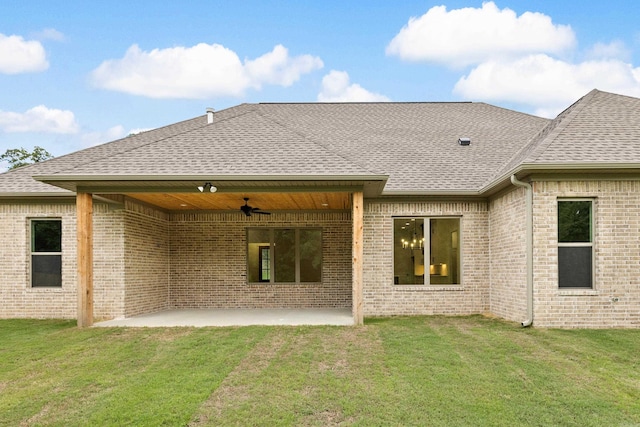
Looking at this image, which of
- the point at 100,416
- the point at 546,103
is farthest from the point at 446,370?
the point at 546,103

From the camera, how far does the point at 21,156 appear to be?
27.1m

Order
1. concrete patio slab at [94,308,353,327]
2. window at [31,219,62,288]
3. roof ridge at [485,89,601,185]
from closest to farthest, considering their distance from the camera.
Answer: roof ridge at [485,89,601,185] < concrete patio slab at [94,308,353,327] < window at [31,219,62,288]

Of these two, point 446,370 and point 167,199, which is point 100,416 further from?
point 167,199

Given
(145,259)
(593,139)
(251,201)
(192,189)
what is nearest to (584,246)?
(593,139)

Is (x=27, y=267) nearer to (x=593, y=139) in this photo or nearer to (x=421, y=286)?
(x=421, y=286)

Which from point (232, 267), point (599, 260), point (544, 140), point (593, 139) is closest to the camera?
point (599, 260)

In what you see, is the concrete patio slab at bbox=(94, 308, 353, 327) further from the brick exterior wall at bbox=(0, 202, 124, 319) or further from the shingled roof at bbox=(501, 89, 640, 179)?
the shingled roof at bbox=(501, 89, 640, 179)

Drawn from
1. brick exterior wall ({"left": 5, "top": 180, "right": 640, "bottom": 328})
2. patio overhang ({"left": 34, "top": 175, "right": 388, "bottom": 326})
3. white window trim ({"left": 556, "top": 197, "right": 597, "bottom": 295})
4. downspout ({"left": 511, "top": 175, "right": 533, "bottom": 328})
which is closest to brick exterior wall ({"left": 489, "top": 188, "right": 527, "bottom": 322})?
brick exterior wall ({"left": 5, "top": 180, "right": 640, "bottom": 328})

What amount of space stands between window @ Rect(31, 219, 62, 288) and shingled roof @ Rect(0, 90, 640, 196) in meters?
0.87

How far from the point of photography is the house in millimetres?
8484

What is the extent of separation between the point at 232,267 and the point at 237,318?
96.6 inches

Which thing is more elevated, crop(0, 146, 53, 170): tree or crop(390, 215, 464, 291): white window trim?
crop(0, 146, 53, 170): tree

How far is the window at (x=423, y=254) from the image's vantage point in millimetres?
10656

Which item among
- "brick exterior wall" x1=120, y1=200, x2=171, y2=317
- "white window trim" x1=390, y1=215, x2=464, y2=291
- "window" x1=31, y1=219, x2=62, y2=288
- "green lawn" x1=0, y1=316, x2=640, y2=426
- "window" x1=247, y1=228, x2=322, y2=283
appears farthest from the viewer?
"window" x1=247, y1=228, x2=322, y2=283
